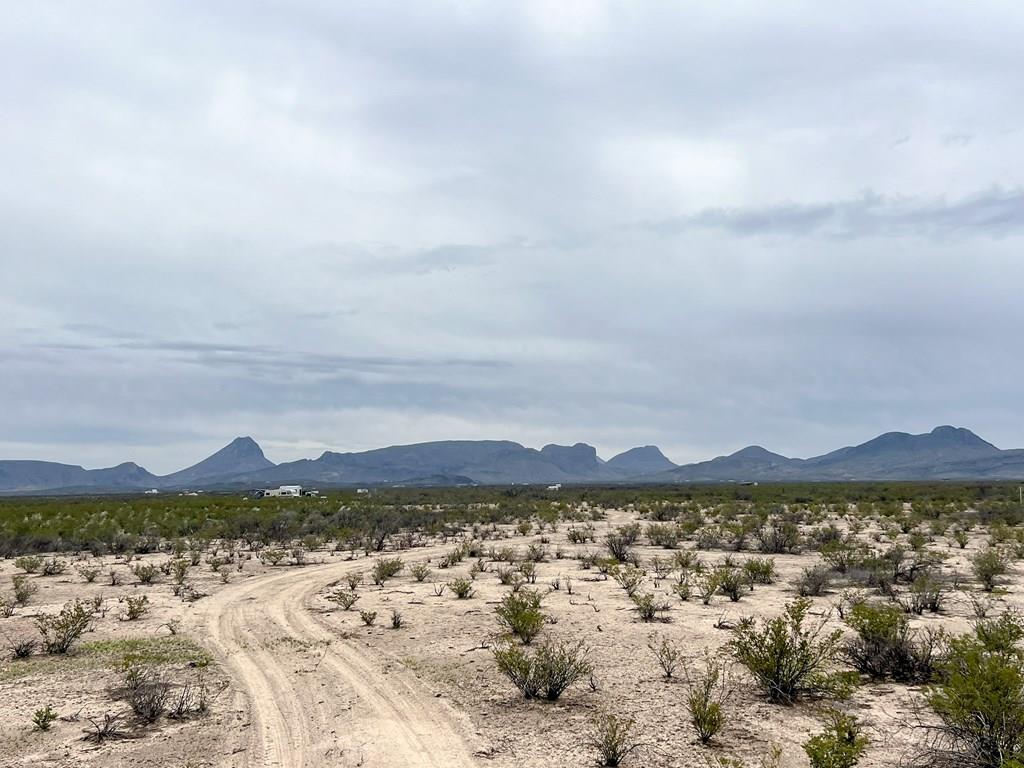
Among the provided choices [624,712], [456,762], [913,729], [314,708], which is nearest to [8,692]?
[314,708]

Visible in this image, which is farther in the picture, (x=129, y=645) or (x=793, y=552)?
(x=793, y=552)

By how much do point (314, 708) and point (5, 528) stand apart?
3019cm

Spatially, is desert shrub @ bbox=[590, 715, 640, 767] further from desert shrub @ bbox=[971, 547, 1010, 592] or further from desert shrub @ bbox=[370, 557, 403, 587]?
desert shrub @ bbox=[971, 547, 1010, 592]

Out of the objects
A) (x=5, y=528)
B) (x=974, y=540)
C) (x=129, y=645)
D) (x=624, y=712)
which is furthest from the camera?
(x=5, y=528)

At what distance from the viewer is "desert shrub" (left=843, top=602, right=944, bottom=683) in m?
9.84

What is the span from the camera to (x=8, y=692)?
9.87m

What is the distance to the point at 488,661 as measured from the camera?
11.1 m

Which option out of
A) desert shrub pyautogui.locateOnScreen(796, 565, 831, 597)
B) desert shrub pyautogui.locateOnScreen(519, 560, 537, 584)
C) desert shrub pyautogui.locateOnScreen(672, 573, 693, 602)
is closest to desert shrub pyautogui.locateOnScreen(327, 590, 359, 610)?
desert shrub pyautogui.locateOnScreen(519, 560, 537, 584)

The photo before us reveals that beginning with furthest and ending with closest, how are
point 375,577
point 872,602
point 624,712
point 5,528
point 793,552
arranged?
1. point 5,528
2. point 793,552
3. point 375,577
4. point 872,602
5. point 624,712

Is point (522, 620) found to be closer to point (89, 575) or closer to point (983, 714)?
point (983, 714)

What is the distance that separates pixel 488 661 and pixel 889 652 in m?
6.05

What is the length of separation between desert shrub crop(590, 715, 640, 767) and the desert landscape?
0.04 m

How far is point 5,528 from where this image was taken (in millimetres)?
31031

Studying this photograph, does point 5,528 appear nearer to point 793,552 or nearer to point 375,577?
point 375,577
